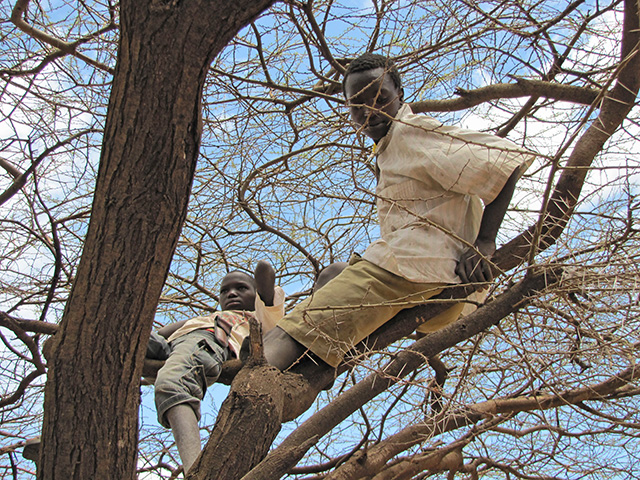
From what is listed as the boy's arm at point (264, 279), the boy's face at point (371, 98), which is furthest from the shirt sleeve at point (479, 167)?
the boy's arm at point (264, 279)

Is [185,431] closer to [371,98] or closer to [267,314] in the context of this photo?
[267,314]

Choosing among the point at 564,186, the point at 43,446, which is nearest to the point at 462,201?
the point at 564,186

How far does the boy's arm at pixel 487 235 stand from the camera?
2.27 m

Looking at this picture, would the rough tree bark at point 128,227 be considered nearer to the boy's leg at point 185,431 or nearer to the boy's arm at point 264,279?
the boy's leg at point 185,431

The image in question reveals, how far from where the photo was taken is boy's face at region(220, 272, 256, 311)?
3734 millimetres

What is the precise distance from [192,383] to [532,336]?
143cm

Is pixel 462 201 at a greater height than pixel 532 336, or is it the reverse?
pixel 462 201

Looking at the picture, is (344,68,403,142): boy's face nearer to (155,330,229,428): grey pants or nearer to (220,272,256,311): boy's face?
(155,330,229,428): grey pants

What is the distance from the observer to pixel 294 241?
3.84m

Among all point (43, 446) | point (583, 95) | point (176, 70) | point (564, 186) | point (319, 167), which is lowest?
point (43, 446)

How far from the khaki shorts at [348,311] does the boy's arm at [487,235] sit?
14 cm

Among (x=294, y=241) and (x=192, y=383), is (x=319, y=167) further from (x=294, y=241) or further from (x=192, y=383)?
(x=192, y=383)

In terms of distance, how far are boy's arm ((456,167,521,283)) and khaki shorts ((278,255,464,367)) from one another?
135 mm

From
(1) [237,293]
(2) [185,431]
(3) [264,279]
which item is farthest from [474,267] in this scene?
(1) [237,293]
